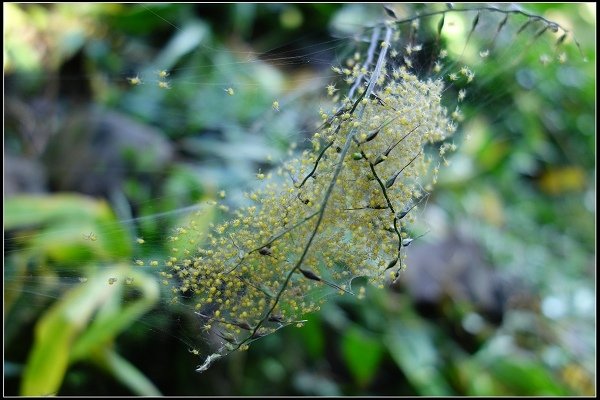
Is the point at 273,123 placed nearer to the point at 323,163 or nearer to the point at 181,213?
the point at 181,213

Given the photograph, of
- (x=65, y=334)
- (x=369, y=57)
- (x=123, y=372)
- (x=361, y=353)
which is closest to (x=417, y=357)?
(x=361, y=353)

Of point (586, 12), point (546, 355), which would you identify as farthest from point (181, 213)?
point (586, 12)

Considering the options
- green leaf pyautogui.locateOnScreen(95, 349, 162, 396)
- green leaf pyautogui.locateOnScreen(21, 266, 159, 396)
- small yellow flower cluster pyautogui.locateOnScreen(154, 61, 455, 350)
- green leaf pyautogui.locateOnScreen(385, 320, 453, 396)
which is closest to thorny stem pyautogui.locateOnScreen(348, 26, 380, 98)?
small yellow flower cluster pyautogui.locateOnScreen(154, 61, 455, 350)

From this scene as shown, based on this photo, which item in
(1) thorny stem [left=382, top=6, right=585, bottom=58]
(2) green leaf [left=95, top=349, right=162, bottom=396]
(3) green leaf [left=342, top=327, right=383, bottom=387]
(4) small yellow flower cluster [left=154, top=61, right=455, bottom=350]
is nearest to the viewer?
(4) small yellow flower cluster [left=154, top=61, right=455, bottom=350]

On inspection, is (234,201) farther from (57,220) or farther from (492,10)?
(57,220)

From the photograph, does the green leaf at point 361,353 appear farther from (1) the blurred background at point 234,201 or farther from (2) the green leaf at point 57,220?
(2) the green leaf at point 57,220

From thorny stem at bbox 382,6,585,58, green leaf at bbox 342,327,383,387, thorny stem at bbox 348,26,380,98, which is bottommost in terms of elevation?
green leaf at bbox 342,327,383,387

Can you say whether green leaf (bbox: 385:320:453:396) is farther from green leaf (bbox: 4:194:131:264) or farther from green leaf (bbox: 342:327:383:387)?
green leaf (bbox: 4:194:131:264)
